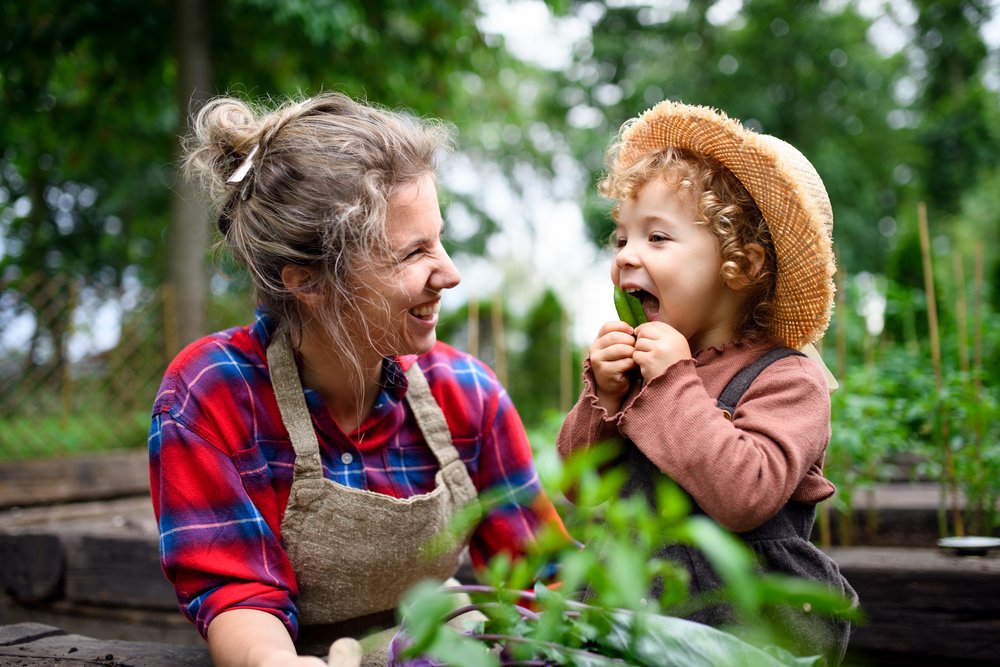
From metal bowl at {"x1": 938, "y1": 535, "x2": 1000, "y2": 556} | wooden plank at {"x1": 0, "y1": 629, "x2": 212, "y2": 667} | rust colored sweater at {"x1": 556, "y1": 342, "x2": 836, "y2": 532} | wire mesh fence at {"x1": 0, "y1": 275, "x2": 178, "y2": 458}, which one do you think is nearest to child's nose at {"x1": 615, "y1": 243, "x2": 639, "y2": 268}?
rust colored sweater at {"x1": 556, "y1": 342, "x2": 836, "y2": 532}

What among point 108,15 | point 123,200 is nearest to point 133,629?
point 108,15

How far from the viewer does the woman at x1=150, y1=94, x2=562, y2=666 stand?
1551 millimetres

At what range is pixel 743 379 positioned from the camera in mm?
1420

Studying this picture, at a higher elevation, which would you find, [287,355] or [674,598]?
[287,355]

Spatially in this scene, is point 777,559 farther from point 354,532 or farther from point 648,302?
point 354,532

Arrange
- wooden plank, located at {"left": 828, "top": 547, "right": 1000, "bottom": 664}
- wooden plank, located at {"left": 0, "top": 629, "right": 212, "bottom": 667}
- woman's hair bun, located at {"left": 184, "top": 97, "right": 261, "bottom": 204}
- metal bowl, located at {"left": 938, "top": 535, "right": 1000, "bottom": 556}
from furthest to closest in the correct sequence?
metal bowl, located at {"left": 938, "top": 535, "right": 1000, "bottom": 556}, wooden plank, located at {"left": 828, "top": 547, "right": 1000, "bottom": 664}, woman's hair bun, located at {"left": 184, "top": 97, "right": 261, "bottom": 204}, wooden plank, located at {"left": 0, "top": 629, "right": 212, "bottom": 667}

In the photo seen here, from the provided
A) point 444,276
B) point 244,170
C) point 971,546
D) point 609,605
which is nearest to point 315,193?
point 244,170

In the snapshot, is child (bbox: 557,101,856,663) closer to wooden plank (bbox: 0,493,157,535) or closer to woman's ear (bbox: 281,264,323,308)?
woman's ear (bbox: 281,264,323,308)

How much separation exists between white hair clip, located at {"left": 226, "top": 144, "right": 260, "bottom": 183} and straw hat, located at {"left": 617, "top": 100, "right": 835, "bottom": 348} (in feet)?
2.73

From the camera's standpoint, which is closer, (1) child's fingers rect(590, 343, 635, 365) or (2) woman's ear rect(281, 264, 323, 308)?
(1) child's fingers rect(590, 343, 635, 365)

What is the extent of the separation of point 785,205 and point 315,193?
0.88 meters

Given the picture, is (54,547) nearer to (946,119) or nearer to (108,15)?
(108,15)

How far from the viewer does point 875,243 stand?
53.0ft

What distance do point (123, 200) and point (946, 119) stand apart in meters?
16.9
